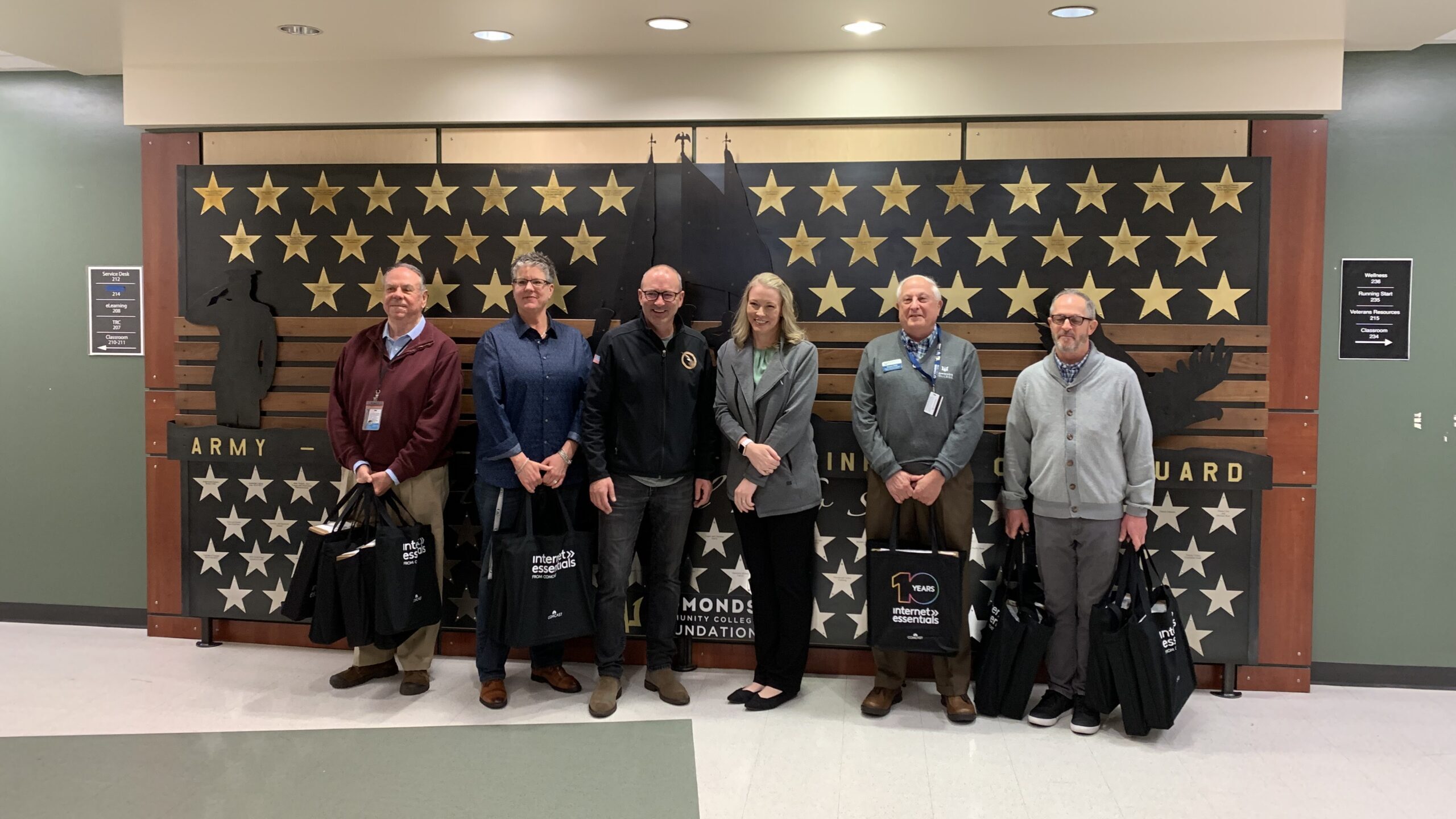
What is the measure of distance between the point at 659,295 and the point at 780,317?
50 cm

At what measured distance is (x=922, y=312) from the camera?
3990 millimetres

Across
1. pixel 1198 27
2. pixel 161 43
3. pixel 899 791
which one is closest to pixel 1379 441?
pixel 1198 27

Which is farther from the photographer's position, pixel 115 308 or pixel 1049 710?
→ pixel 115 308

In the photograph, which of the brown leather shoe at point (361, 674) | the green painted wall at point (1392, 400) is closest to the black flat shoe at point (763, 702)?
the brown leather shoe at point (361, 674)

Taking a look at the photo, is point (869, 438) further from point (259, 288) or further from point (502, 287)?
point (259, 288)

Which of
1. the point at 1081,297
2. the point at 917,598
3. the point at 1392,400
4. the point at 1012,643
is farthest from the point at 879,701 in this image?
the point at 1392,400

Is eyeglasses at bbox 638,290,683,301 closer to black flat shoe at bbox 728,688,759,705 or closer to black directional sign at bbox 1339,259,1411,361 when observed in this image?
black flat shoe at bbox 728,688,759,705

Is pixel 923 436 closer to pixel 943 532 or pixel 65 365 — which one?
pixel 943 532

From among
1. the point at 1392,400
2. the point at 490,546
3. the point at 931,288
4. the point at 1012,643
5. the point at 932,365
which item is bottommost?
the point at 1012,643

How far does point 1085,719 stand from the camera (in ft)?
12.9

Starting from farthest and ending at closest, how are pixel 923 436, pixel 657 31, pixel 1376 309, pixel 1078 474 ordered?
pixel 1376 309
pixel 657 31
pixel 923 436
pixel 1078 474

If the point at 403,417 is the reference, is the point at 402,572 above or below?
below

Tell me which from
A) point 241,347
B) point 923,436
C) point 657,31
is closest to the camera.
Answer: point 923,436

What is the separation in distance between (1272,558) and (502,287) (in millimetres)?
3679
